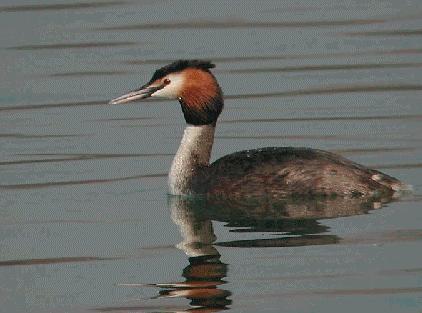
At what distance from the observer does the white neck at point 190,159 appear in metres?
14.1

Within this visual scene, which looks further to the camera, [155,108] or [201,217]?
[155,108]

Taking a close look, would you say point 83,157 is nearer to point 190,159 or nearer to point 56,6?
point 190,159

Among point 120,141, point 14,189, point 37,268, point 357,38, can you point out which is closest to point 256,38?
point 357,38

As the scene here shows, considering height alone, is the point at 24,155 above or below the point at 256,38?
below

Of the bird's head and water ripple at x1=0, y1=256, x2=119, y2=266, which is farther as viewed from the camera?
the bird's head

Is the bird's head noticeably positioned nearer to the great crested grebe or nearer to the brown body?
the great crested grebe

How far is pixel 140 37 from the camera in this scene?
21.3 metres

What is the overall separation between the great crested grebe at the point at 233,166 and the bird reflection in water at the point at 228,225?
0.32 feet

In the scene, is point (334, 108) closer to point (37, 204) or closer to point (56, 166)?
point (56, 166)

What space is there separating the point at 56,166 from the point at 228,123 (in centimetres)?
235

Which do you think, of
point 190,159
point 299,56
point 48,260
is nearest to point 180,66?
point 190,159

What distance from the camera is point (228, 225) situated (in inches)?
507

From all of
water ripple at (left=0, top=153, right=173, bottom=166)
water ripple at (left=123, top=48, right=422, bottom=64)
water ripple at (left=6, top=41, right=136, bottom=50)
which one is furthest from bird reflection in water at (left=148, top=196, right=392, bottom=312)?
water ripple at (left=6, top=41, right=136, bottom=50)

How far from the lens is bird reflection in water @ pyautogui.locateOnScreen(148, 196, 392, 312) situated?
11.0 metres
